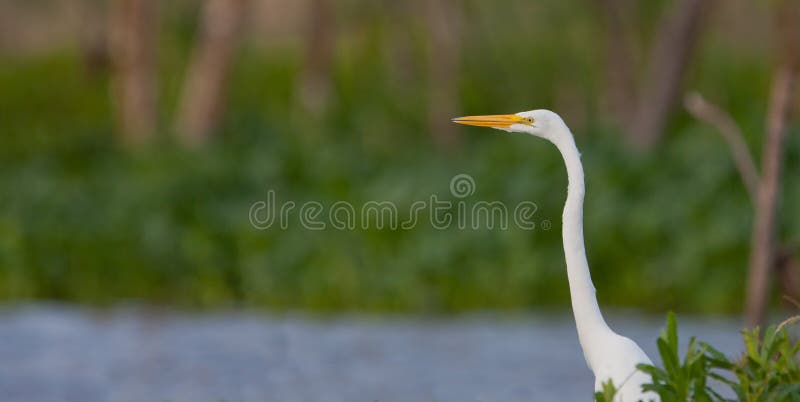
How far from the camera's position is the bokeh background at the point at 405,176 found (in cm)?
1313

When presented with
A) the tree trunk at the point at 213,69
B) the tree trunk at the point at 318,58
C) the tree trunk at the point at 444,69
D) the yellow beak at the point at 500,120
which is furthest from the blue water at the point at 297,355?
the tree trunk at the point at 318,58

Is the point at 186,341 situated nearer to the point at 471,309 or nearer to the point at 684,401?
the point at 471,309

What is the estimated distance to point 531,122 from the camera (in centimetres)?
543

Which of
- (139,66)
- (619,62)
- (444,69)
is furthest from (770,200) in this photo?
(444,69)

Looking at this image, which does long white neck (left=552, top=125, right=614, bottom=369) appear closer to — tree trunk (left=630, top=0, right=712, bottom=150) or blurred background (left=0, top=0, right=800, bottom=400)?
blurred background (left=0, top=0, right=800, bottom=400)

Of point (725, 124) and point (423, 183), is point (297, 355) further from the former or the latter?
point (725, 124)

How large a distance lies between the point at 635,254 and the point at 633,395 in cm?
801

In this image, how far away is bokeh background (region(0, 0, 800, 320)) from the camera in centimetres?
1313

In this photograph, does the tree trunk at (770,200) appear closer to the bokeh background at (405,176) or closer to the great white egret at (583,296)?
the bokeh background at (405,176)

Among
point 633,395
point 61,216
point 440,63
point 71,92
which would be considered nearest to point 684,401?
point 633,395

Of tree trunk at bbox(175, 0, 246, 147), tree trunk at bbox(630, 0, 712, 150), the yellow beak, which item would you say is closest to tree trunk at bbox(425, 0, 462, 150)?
tree trunk at bbox(175, 0, 246, 147)

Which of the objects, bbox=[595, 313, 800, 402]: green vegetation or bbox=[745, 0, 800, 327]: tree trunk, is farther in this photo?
bbox=[745, 0, 800, 327]: tree trunk

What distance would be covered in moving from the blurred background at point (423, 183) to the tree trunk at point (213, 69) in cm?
3

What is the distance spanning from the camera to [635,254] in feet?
43.0
